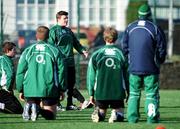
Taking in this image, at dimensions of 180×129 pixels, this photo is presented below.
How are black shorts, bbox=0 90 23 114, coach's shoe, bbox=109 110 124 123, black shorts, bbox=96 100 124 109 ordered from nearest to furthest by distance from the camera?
coach's shoe, bbox=109 110 124 123
black shorts, bbox=96 100 124 109
black shorts, bbox=0 90 23 114

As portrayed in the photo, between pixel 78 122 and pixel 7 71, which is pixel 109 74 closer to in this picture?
pixel 78 122

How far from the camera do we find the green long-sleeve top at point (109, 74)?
1512cm

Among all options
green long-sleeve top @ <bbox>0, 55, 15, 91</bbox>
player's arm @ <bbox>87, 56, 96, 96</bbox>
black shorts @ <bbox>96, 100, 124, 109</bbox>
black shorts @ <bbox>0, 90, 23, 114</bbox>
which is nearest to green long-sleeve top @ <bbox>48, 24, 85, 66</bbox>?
green long-sleeve top @ <bbox>0, 55, 15, 91</bbox>

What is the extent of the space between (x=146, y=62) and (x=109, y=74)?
2.14ft

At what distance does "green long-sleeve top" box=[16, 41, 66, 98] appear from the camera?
1499 cm

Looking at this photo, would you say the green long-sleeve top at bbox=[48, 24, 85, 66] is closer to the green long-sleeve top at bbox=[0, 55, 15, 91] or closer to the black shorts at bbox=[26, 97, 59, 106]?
the green long-sleeve top at bbox=[0, 55, 15, 91]

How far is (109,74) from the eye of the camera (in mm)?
15148

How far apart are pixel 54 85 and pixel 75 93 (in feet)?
12.2

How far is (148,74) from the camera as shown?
1484 cm

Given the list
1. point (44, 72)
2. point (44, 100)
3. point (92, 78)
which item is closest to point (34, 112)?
point (44, 100)

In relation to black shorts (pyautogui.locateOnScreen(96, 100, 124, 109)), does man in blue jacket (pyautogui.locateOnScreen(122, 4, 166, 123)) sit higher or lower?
higher

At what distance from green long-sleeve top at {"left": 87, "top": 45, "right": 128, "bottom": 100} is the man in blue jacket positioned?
230 millimetres

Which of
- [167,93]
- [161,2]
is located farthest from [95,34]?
[167,93]

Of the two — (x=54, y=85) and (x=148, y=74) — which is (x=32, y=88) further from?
(x=148, y=74)
